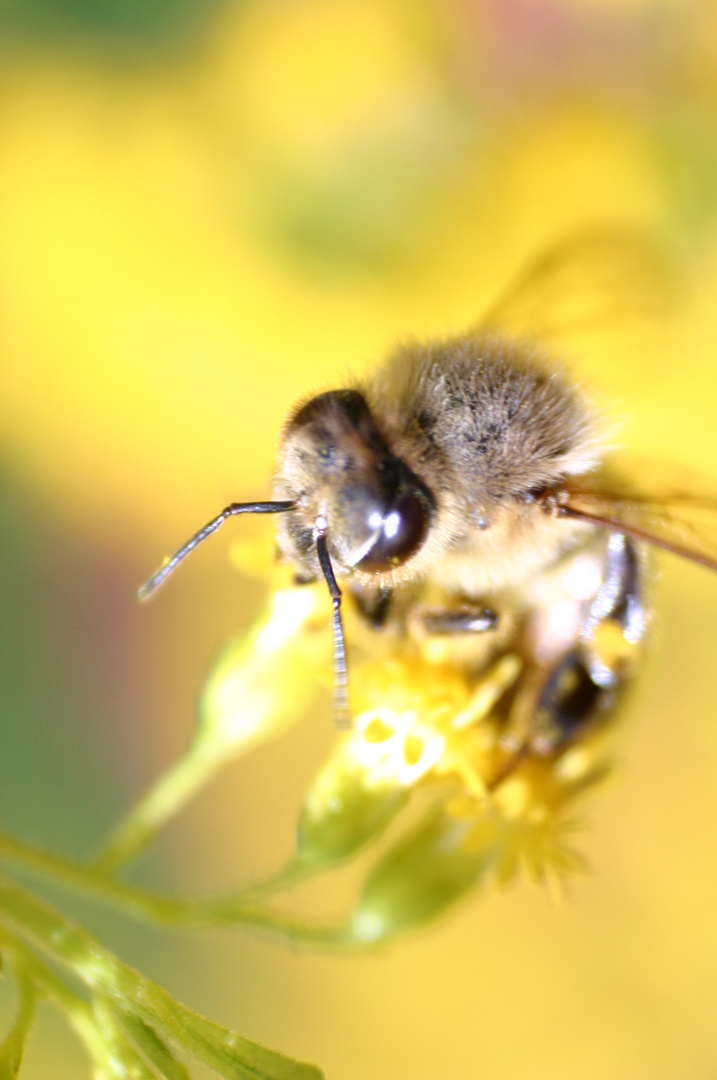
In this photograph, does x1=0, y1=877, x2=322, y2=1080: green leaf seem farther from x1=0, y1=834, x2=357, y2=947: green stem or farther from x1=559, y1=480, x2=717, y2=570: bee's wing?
x1=559, y1=480, x2=717, y2=570: bee's wing

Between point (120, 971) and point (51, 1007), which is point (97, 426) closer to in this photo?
point (51, 1007)

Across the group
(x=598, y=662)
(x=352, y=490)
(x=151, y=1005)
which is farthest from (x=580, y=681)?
(x=151, y=1005)

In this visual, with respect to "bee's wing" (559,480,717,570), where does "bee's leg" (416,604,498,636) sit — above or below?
below

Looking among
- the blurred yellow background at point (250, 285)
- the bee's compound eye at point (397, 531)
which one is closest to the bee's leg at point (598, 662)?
the bee's compound eye at point (397, 531)

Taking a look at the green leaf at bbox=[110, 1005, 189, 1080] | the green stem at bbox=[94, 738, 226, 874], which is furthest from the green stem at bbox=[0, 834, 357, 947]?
the green leaf at bbox=[110, 1005, 189, 1080]

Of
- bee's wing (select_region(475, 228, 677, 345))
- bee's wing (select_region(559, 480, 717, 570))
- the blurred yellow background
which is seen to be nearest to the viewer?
bee's wing (select_region(559, 480, 717, 570))
